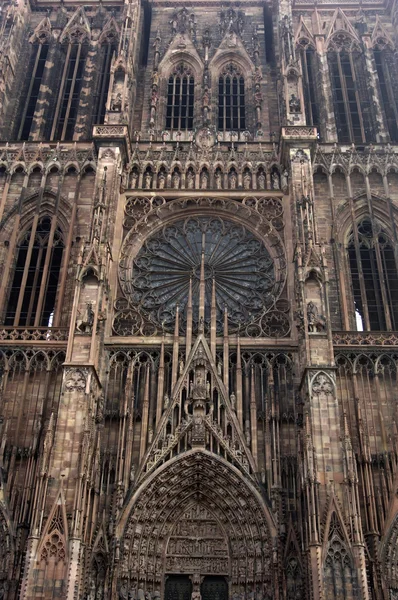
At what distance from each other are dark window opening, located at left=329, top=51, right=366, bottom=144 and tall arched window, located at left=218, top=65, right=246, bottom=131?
3.99 m

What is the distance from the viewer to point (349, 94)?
29047 millimetres

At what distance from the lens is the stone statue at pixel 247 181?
2529 cm

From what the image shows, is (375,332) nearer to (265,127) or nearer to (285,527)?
(285,527)

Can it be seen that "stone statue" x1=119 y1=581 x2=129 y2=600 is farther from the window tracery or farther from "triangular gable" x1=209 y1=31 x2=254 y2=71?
"triangular gable" x1=209 y1=31 x2=254 y2=71

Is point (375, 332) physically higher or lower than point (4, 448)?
higher

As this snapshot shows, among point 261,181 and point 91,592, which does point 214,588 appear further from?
point 261,181

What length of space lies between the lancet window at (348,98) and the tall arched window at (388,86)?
2.80ft

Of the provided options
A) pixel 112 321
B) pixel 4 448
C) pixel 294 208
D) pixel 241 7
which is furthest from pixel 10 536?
pixel 241 7

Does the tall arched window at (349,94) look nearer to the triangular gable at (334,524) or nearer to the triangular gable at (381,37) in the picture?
the triangular gable at (381,37)

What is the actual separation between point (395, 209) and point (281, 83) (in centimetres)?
717

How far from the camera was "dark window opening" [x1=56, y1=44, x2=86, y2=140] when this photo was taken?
93.1ft

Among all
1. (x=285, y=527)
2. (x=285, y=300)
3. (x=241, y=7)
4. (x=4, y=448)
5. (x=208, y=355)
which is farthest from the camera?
(x=241, y=7)

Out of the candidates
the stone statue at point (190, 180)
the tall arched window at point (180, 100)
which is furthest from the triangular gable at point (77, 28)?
the stone statue at point (190, 180)

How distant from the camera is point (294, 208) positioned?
23.2 metres
